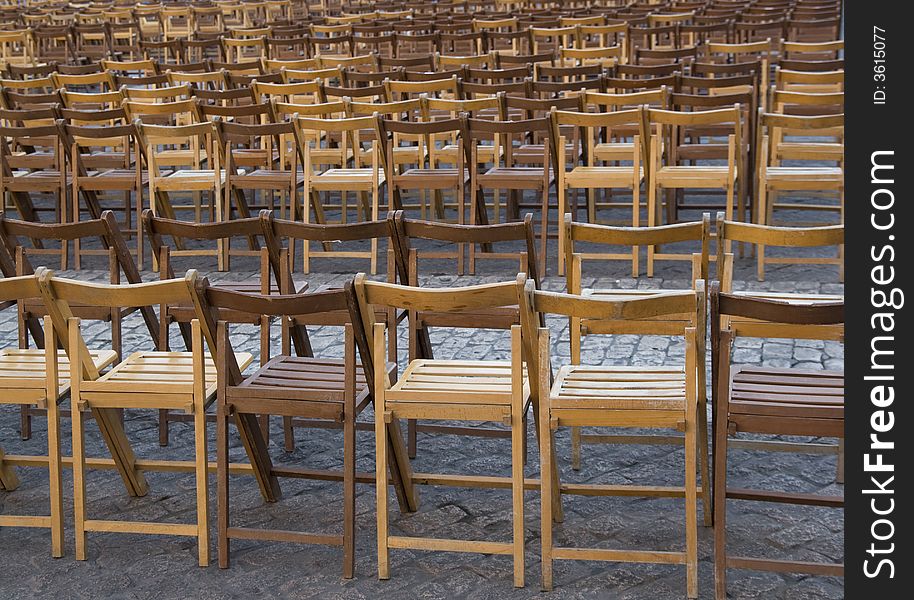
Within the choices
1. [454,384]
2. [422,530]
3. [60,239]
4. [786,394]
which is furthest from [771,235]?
[60,239]

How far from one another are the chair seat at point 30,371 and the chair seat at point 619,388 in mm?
1879

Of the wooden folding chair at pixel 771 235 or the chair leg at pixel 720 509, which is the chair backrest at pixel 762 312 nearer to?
the chair leg at pixel 720 509

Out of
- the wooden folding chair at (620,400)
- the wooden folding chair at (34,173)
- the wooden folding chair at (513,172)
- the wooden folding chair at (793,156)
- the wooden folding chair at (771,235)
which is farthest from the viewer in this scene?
the wooden folding chair at (34,173)

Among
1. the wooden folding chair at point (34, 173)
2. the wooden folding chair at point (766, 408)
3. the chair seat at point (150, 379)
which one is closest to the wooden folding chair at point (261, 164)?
the wooden folding chair at point (34, 173)

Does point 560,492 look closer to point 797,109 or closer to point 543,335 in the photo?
point 543,335

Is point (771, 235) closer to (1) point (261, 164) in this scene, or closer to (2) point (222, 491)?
(2) point (222, 491)

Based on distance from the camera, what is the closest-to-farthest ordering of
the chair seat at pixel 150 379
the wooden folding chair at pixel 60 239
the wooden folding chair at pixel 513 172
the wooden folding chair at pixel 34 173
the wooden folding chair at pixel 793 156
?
1. the chair seat at pixel 150 379
2. the wooden folding chair at pixel 60 239
3. the wooden folding chair at pixel 793 156
4. the wooden folding chair at pixel 513 172
5. the wooden folding chair at pixel 34 173

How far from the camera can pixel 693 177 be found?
856cm


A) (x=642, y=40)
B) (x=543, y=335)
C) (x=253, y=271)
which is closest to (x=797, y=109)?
(x=253, y=271)

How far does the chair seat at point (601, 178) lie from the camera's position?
865 cm

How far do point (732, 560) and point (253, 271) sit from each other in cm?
560

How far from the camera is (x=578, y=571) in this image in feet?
15.1

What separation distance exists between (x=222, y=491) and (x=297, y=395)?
0.45 meters

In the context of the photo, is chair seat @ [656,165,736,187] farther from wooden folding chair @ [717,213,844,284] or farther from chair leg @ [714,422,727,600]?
chair leg @ [714,422,727,600]
